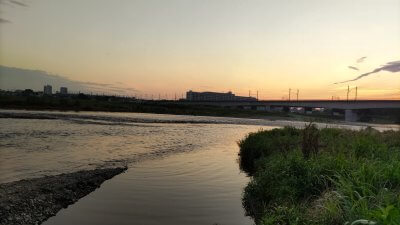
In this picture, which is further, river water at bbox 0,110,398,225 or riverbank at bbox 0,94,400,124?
riverbank at bbox 0,94,400,124

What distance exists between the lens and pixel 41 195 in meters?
12.2

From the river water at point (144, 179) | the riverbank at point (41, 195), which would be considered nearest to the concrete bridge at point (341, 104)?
the river water at point (144, 179)

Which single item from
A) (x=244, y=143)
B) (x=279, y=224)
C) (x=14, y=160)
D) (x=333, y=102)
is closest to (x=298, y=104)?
(x=333, y=102)

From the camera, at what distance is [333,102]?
125m

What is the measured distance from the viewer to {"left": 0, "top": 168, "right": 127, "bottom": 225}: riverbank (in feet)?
33.8

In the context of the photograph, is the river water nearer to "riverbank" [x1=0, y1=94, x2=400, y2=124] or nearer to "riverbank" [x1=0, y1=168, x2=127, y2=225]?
"riverbank" [x1=0, y1=168, x2=127, y2=225]

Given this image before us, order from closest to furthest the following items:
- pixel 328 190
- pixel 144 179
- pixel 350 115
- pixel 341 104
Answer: pixel 328 190, pixel 144 179, pixel 341 104, pixel 350 115

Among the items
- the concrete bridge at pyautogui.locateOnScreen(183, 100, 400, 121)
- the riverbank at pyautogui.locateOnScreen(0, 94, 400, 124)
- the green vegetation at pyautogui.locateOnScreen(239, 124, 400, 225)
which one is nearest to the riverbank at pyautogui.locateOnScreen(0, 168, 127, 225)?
the green vegetation at pyautogui.locateOnScreen(239, 124, 400, 225)

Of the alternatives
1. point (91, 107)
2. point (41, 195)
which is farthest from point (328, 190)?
point (91, 107)

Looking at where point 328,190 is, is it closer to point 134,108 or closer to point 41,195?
point 41,195

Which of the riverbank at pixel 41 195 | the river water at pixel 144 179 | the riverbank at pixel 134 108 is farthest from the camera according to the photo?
the riverbank at pixel 134 108

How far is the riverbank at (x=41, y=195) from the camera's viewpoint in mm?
10297

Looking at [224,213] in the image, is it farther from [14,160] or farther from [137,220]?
[14,160]

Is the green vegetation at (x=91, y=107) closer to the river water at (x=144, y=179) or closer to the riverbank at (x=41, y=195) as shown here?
the river water at (x=144, y=179)
